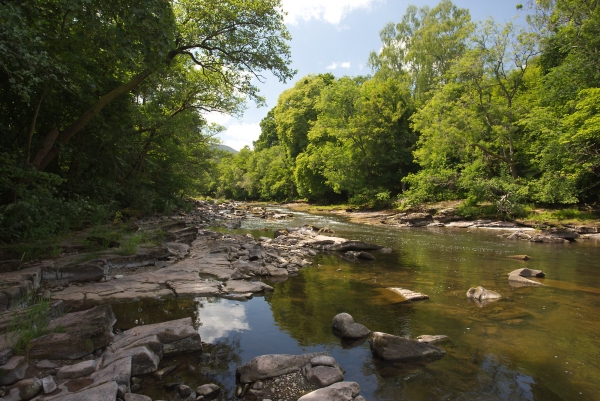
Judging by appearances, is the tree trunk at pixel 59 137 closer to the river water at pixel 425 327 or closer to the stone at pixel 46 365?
the river water at pixel 425 327

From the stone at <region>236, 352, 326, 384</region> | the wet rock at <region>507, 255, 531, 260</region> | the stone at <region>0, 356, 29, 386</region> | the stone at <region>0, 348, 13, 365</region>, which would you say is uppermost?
the stone at <region>0, 348, 13, 365</region>

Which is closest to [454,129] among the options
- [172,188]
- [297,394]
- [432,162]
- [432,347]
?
[432,162]

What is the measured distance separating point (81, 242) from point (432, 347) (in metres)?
8.31

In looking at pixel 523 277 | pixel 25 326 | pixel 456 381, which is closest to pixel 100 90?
pixel 25 326

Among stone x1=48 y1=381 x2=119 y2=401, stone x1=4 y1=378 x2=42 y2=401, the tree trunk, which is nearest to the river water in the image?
stone x1=48 y1=381 x2=119 y2=401

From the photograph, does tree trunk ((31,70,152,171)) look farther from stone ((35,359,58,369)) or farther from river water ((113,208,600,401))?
stone ((35,359,58,369))

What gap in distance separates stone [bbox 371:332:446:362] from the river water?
125 mm

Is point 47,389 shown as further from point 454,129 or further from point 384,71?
point 384,71

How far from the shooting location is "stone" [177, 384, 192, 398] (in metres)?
3.43

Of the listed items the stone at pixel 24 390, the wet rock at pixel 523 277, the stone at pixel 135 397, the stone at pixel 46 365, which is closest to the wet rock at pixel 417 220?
the wet rock at pixel 523 277

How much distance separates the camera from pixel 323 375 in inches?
146

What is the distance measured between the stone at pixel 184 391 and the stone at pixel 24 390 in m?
1.25

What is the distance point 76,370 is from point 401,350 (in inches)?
149

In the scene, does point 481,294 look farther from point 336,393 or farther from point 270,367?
point 270,367
